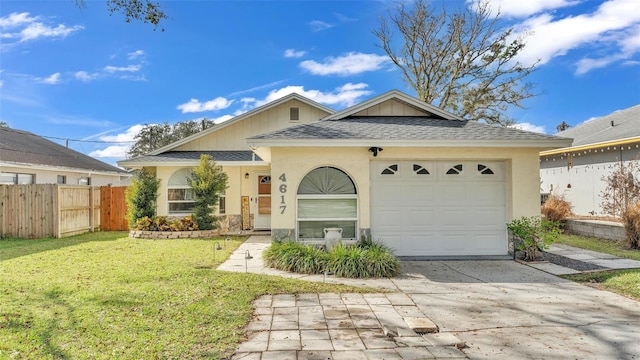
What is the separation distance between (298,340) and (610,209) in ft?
46.6

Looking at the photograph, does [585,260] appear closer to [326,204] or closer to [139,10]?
[326,204]

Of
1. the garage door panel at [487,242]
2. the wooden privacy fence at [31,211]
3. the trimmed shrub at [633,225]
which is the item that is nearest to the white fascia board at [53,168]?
the wooden privacy fence at [31,211]

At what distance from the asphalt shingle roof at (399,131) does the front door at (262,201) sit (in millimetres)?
5670

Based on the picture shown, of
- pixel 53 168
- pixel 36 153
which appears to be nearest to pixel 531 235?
pixel 53 168

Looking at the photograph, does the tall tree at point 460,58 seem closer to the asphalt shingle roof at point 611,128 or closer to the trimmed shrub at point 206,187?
the asphalt shingle roof at point 611,128

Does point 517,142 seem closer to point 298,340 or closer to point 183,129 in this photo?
point 298,340

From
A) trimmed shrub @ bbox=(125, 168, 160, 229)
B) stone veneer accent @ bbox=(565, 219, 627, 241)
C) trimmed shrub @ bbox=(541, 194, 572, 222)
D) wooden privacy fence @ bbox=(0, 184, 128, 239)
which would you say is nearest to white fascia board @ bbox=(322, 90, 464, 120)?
stone veneer accent @ bbox=(565, 219, 627, 241)

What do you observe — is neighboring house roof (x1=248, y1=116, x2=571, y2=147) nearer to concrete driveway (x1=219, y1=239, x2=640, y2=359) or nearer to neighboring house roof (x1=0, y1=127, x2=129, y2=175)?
concrete driveway (x1=219, y1=239, x2=640, y2=359)

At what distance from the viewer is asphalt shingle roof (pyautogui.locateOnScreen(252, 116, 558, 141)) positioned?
783cm

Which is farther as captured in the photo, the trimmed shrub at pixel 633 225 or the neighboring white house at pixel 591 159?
the neighboring white house at pixel 591 159

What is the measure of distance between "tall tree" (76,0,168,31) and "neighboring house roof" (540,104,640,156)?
14.5 m

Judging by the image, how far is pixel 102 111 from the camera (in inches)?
891

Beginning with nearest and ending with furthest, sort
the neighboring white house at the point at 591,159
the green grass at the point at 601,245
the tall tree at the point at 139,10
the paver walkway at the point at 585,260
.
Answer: the tall tree at the point at 139,10 → the paver walkway at the point at 585,260 → the green grass at the point at 601,245 → the neighboring white house at the point at 591,159

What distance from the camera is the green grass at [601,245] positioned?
9.11 meters
